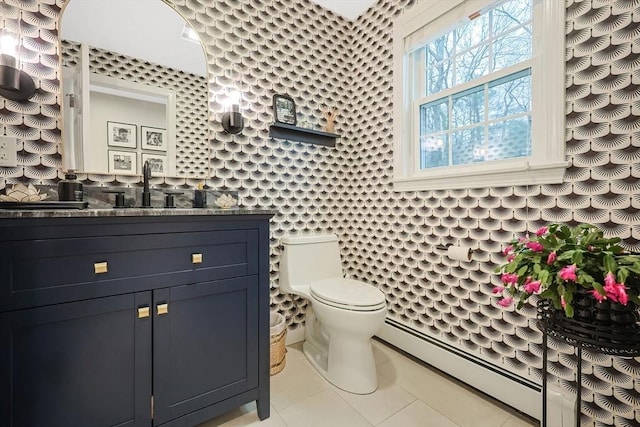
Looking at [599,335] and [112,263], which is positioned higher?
[112,263]

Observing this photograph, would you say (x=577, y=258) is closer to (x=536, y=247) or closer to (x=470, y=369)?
(x=536, y=247)

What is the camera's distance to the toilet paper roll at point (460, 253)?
151cm

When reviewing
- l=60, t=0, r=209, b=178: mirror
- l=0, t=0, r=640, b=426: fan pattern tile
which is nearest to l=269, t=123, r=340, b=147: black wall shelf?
Answer: l=0, t=0, r=640, b=426: fan pattern tile

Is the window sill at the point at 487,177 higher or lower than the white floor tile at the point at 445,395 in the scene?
higher

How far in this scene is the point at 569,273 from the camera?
0.76m

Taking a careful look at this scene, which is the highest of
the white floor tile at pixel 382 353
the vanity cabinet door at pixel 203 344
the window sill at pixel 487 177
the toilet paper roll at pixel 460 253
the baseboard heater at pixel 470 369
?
the window sill at pixel 487 177

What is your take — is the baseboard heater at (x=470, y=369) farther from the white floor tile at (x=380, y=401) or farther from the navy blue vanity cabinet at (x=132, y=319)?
the navy blue vanity cabinet at (x=132, y=319)

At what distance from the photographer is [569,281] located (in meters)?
0.82

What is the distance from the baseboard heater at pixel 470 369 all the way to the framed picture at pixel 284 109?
1.62 meters

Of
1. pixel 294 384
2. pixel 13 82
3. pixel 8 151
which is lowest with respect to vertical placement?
pixel 294 384

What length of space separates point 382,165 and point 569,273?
1414mm

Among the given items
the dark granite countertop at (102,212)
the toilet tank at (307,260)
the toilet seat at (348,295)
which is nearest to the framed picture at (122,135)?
the dark granite countertop at (102,212)

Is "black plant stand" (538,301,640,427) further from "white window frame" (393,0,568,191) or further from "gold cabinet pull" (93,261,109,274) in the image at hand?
"gold cabinet pull" (93,261,109,274)

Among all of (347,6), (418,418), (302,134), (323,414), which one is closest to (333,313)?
(323,414)
